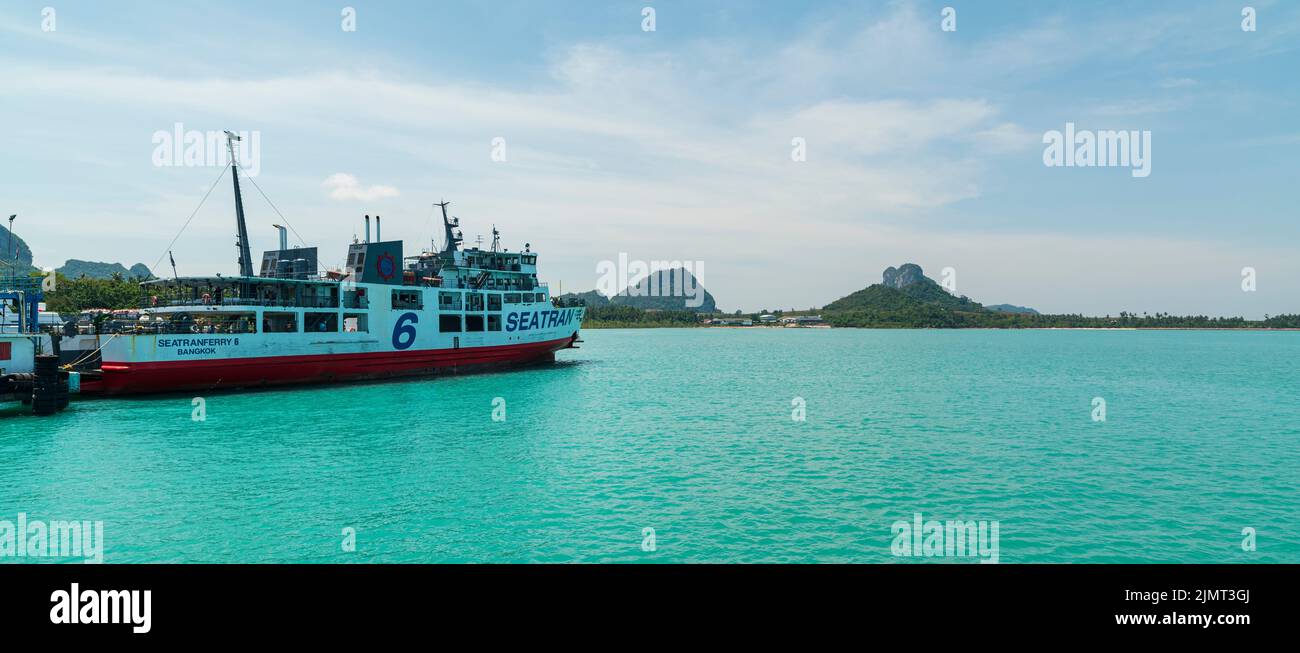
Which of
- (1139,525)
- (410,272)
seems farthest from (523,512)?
(410,272)

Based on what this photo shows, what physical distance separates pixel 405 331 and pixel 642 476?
36.6 meters

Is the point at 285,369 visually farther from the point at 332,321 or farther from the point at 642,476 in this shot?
the point at 642,476

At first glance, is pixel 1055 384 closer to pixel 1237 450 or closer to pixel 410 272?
pixel 1237 450

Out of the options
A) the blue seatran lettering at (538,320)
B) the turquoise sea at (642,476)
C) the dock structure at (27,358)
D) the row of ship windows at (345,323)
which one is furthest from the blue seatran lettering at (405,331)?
the dock structure at (27,358)

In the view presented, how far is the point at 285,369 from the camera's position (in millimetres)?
46031

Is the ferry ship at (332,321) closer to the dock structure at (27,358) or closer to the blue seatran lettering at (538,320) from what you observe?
Answer: the blue seatran lettering at (538,320)

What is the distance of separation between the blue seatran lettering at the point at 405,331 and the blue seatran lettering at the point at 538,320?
10.2 meters

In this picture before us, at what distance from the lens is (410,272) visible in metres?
55.4

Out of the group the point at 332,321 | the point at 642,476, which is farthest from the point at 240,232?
the point at 642,476

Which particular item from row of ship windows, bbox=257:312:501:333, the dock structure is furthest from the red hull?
the dock structure

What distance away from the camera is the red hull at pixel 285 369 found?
41.2 meters

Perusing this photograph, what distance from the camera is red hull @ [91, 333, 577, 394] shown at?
4125 centimetres

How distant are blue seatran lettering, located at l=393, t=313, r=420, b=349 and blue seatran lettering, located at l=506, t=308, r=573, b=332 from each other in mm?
10235
